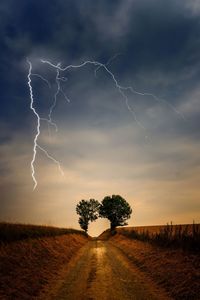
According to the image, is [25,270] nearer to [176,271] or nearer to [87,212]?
[176,271]

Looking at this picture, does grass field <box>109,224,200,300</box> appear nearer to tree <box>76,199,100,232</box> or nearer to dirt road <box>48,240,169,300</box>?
dirt road <box>48,240,169,300</box>

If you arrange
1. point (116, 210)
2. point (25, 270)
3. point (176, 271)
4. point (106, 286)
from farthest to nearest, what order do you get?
point (116, 210)
point (25, 270)
point (176, 271)
point (106, 286)

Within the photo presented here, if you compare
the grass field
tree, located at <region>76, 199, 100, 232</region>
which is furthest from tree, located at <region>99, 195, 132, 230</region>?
the grass field

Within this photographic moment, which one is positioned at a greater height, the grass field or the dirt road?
the grass field

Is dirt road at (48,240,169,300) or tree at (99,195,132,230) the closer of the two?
dirt road at (48,240,169,300)

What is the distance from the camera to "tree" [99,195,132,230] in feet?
326

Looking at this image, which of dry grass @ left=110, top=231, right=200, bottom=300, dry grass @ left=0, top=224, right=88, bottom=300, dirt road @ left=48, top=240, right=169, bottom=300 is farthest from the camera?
dry grass @ left=0, top=224, right=88, bottom=300

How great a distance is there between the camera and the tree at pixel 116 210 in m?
99.3

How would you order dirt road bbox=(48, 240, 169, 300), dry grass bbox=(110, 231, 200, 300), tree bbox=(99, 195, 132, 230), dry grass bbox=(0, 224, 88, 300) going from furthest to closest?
tree bbox=(99, 195, 132, 230) → dry grass bbox=(0, 224, 88, 300) → dry grass bbox=(110, 231, 200, 300) → dirt road bbox=(48, 240, 169, 300)

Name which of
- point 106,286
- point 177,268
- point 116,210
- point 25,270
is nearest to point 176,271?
point 177,268

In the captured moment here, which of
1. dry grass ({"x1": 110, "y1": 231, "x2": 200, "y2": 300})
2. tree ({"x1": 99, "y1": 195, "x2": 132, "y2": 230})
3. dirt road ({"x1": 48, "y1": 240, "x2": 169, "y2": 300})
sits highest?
tree ({"x1": 99, "y1": 195, "x2": 132, "y2": 230})

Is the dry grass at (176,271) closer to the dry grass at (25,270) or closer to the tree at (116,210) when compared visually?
the dry grass at (25,270)

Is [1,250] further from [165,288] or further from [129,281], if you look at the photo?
[165,288]

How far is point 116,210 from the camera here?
99.3m
